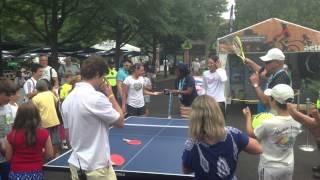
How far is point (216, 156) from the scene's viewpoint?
341 cm

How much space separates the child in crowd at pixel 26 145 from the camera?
464cm

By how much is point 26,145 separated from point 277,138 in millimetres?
2405

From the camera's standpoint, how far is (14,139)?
15.3 ft

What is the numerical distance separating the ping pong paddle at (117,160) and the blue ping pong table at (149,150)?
6cm

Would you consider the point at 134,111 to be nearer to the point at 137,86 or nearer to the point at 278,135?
the point at 137,86

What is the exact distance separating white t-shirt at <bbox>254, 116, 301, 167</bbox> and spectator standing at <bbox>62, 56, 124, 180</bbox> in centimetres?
138

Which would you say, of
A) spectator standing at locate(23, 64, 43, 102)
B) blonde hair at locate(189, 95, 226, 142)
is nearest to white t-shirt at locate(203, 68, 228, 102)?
spectator standing at locate(23, 64, 43, 102)

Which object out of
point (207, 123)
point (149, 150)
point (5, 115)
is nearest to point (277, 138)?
point (207, 123)

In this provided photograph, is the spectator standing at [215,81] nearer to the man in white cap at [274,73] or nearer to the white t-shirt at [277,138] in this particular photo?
the man in white cap at [274,73]

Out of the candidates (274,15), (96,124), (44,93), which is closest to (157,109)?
(44,93)

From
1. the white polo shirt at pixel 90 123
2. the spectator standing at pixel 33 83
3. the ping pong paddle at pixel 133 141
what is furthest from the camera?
the spectator standing at pixel 33 83

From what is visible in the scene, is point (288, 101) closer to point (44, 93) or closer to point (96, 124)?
point (96, 124)

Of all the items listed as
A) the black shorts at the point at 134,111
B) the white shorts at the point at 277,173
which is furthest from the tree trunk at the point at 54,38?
the white shorts at the point at 277,173

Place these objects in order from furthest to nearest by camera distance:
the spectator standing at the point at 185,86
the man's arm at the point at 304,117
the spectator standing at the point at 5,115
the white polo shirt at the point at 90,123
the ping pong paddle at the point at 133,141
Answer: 1. the spectator standing at the point at 185,86
2. the ping pong paddle at the point at 133,141
3. the spectator standing at the point at 5,115
4. the man's arm at the point at 304,117
5. the white polo shirt at the point at 90,123
